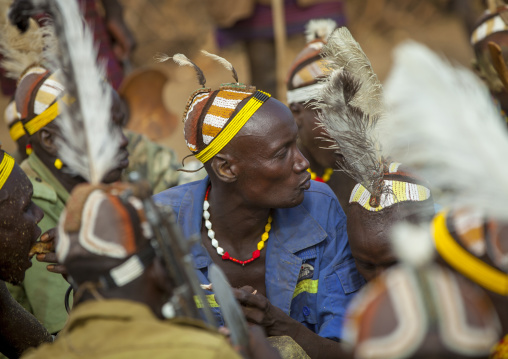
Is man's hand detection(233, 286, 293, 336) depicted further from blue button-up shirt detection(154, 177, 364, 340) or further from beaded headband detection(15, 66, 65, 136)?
beaded headband detection(15, 66, 65, 136)

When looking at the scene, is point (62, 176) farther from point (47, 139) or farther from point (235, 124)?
point (235, 124)

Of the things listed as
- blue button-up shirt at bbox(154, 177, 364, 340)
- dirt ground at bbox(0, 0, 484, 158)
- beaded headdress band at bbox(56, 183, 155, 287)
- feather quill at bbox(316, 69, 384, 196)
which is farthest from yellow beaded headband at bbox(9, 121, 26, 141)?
dirt ground at bbox(0, 0, 484, 158)

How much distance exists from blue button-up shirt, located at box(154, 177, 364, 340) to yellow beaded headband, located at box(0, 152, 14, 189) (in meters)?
0.79

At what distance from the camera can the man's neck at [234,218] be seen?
3.15 m

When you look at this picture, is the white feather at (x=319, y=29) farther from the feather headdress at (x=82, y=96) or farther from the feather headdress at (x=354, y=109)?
the feather headdress at (x=82, y=96)

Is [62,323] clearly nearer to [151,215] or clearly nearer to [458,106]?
[151,215]

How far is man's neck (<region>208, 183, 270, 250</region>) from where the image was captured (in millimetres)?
3150

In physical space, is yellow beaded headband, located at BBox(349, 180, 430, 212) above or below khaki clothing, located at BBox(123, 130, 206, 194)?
above

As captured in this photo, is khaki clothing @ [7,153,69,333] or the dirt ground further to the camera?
the dirt ground

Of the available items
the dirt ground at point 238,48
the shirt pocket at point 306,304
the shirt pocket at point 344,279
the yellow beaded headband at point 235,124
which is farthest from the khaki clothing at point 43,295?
the dirt ground at point 238,48

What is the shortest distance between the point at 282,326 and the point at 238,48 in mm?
8744

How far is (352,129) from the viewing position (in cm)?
281

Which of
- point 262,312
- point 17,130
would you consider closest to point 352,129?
point 262,312

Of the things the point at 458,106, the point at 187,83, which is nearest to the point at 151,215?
the point at 458,106
